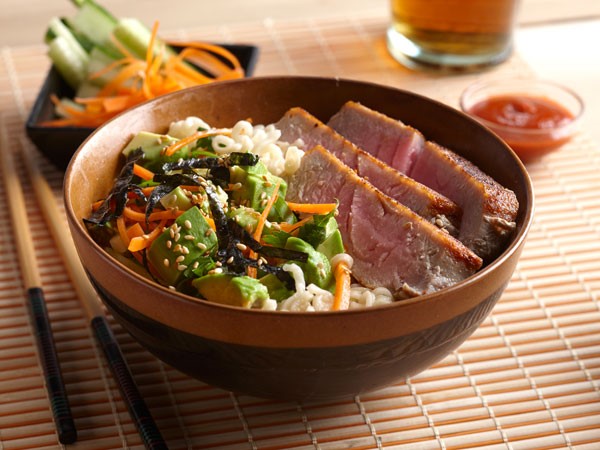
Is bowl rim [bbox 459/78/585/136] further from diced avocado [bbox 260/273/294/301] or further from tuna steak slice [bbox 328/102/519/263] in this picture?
diced avocado [bbox 260/273/294/301]

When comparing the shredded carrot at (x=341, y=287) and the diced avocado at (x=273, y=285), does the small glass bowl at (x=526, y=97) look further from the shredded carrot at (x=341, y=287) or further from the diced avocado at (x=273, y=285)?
the diced avocado at (x=273, y=285)

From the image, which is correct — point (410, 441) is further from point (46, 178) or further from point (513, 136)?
point (46, 178)

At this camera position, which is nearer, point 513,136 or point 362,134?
point 362,134

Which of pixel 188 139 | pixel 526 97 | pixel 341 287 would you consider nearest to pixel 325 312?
pixel 341 287

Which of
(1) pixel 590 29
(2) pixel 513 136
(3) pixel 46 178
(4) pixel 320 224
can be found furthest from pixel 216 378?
(1) pixel 590 29

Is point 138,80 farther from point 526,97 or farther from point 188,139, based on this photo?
point 526,97
